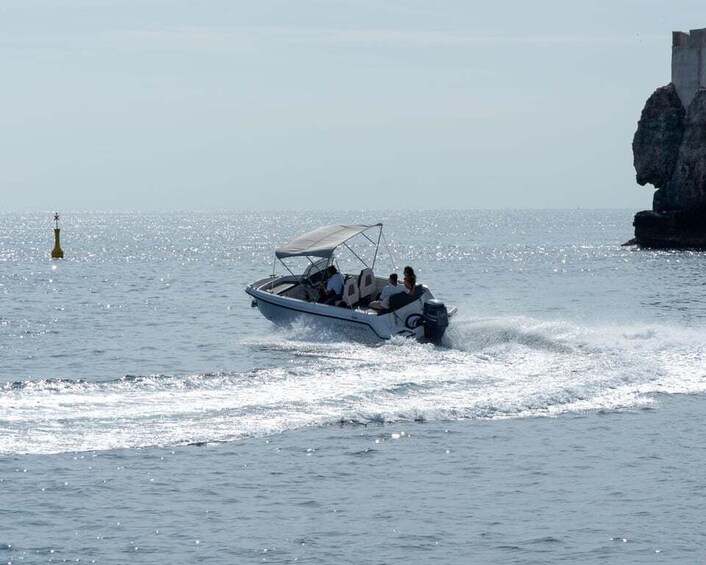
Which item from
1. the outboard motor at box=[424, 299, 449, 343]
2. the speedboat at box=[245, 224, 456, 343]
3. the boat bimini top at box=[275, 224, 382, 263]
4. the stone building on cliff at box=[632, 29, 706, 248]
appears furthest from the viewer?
the stone building on cliff at box=[632, 29, 706, 248]

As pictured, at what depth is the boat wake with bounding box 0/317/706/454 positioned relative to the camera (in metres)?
16.6

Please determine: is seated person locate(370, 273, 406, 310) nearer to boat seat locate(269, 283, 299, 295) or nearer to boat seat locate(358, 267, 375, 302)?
boat seat locate(358, 267, 375, 302)

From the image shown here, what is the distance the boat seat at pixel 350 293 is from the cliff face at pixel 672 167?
164 ft

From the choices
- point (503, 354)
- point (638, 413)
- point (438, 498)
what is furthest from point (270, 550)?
point (503, 354)

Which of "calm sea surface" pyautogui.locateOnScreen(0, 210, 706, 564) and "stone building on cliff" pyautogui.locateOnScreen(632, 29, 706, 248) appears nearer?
"calm sea surface" pyautogui.locateOnScreen(0, 210, 706, 564)

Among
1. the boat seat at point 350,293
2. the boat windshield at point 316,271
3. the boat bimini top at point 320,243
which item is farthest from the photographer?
the boat windshield at point 316,271

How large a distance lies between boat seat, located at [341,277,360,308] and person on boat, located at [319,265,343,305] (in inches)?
6.3

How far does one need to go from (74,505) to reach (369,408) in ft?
20.3

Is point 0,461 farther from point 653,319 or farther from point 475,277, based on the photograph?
point 475,277

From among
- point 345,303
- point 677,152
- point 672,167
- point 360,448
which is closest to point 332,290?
point 345,303

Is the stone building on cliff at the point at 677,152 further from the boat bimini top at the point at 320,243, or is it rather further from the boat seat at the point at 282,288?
the boat seat at the point at 282,288

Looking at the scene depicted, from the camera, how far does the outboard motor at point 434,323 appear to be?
25297 mm

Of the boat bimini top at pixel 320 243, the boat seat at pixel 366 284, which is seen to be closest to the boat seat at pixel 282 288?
the boat bimini top at pixel 320 243

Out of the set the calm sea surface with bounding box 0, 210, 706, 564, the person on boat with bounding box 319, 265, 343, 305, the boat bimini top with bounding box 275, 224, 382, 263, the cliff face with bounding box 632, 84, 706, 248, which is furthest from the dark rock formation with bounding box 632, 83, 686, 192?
the person on boat with bounding box 319, 265, 343, 305
